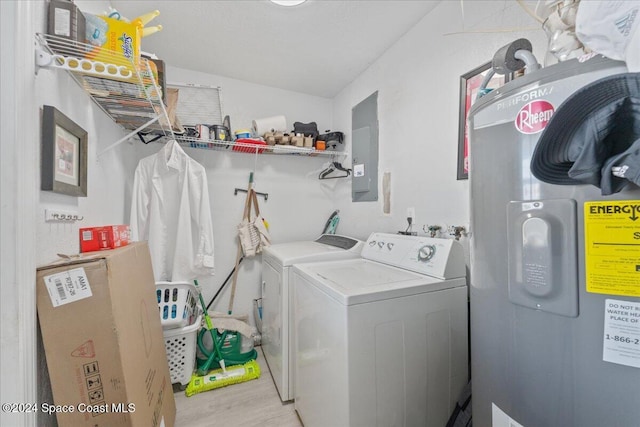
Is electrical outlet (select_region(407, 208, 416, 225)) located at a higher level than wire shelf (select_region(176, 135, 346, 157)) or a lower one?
lower

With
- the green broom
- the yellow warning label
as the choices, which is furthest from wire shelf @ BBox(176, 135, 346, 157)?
the yellow warning label

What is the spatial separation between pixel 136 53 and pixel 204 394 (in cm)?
221

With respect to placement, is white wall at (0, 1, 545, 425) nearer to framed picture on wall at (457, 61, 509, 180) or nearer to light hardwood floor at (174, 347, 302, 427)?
framed picture on wall at (457, 61, 509, 180)

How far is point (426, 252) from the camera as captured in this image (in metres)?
1.44

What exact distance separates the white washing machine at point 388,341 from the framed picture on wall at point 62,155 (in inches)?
45.1

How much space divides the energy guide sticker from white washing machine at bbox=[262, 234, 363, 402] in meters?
1.03

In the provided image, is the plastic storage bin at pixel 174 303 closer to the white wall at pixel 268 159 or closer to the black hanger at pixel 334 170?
the white wall at pixel 268 159

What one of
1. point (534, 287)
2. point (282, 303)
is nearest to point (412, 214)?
point (282, 303)

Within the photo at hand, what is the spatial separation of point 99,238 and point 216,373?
4.80ft

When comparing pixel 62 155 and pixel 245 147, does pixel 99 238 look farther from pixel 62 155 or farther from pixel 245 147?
pixel 245 147

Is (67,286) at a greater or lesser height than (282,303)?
greater

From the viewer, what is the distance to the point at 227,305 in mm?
2580

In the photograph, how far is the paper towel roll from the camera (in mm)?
2516

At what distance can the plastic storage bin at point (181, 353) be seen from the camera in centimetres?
190
